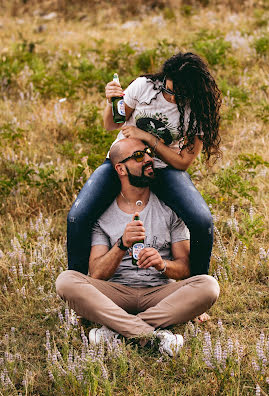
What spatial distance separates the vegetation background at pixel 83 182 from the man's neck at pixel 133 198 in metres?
0.87

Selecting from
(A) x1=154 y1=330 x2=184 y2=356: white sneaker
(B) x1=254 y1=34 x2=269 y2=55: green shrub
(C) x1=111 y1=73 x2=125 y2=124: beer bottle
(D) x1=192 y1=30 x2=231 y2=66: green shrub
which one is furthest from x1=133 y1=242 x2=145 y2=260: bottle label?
(B) x1=254 y1=34 x2=269 y2=55: green shrub

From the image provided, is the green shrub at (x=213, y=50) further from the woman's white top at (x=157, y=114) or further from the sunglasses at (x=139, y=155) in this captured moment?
the sunglasses at (x=139, y=155)

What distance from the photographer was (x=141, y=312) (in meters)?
4.32

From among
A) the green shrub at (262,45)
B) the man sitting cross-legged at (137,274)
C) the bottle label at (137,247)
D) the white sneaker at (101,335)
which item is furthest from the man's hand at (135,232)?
the green shrub at (262,45)

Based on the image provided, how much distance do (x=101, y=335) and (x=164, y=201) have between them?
122 centimetres

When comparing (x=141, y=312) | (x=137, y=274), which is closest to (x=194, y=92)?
(x=137, y=274)

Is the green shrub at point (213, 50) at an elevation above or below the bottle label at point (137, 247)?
above

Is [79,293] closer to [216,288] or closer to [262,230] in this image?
[216,288]

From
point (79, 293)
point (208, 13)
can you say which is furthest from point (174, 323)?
point (208, 13)

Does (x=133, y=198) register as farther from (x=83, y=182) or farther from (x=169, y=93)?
(x=83, y=182)

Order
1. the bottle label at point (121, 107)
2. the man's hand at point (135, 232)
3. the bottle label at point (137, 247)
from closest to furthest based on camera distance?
1. the man's hand at point (135, 232)
2. the bottle label at point (137, 247)
3. the bottle label at point (121, 107)

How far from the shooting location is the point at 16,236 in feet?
18.9

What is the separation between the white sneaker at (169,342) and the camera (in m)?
3.89

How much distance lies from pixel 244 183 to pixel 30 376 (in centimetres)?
292
